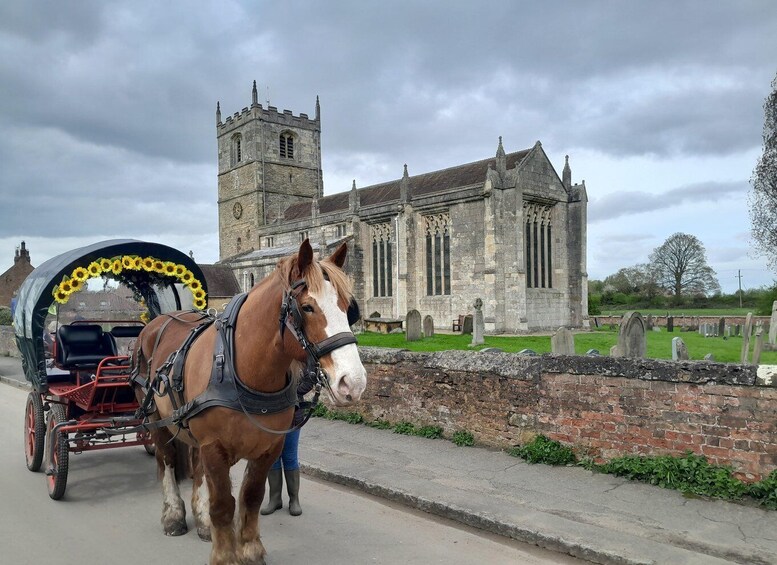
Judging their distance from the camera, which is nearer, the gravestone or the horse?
the horse

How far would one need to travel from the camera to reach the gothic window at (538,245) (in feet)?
97.7

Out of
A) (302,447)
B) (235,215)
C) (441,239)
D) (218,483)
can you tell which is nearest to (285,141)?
(235,215)

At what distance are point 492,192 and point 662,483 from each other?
23541 millimetres

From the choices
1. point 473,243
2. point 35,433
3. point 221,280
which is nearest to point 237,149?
point 221,280

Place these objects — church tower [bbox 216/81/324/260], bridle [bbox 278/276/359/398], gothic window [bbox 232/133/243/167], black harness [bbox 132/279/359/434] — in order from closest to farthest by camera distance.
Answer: bridle [bbox 278/276/359/398] < black harness [bbox 132/279/359/434] < church tower [bbox 216/81/324/260] < gothic window [bbox 232/133/243/167]

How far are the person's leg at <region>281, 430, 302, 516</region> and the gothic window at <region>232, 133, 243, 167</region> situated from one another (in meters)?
49.0

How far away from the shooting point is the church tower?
48438 millimetres

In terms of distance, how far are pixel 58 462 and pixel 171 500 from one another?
150 centimetres

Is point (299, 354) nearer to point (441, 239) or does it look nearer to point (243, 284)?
point (441, 239)

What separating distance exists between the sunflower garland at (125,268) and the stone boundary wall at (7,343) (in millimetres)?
22020

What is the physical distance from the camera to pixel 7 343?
24719 mm

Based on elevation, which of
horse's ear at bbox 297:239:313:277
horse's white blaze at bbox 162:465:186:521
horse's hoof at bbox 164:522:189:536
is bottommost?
horse's hoof at bbox 164:522:189:536

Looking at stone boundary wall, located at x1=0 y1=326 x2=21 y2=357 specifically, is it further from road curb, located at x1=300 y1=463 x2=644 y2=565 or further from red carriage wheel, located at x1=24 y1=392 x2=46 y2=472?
road curb, located at x1=300 y1=463 x2=644 y2=565

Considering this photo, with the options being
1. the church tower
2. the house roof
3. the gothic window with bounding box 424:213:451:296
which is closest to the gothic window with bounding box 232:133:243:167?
the church tower
